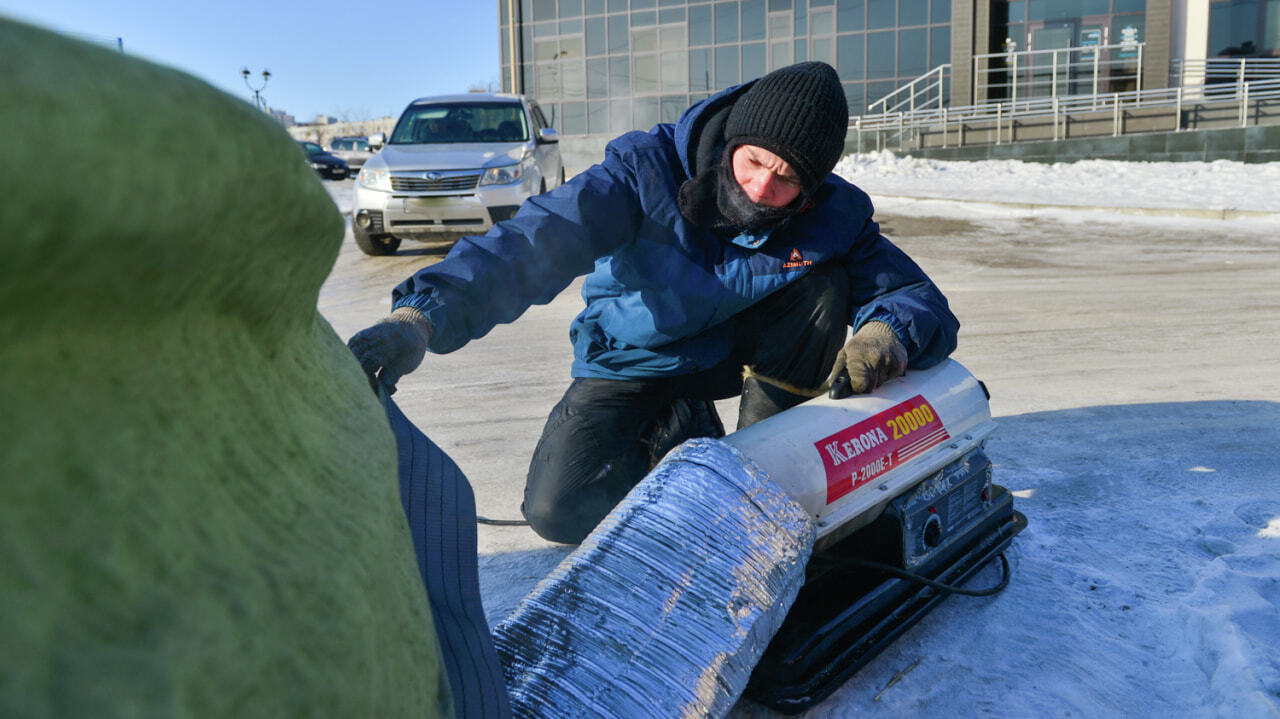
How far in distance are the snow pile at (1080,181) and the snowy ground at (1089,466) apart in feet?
11.6

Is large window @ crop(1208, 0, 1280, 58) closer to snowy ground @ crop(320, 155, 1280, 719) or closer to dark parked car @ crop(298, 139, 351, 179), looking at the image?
snowy ground @ crop(320, 155, 1280, 719)

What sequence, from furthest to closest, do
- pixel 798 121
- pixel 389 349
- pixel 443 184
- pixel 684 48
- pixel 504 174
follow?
pixel 684 48, pixel 504 174, pixel 443 184, pixel 798 121, pixel 389 349

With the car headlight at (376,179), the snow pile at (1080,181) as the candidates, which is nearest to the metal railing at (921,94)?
the snow pile at (1080,181)

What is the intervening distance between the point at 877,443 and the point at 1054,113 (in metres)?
17.1

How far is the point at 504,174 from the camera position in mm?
8234

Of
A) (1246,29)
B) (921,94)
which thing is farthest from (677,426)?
(1246,29)

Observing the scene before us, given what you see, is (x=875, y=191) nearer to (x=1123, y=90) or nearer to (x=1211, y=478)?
(x=1123, y=90)

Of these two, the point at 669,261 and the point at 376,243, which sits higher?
the point at 669,261

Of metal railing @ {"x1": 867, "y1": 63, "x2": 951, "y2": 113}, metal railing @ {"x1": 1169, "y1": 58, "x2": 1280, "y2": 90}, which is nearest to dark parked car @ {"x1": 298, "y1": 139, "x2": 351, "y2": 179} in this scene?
metal railing @ {"x1": 867, "y1": 63, "x2": 951, "y2": 113}

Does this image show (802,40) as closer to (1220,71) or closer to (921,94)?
(921,94)

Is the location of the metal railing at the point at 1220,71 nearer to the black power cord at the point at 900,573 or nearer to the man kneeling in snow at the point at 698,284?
the man kneeling in snow at the point at 698,284

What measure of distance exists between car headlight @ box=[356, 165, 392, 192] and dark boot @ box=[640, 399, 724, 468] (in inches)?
237

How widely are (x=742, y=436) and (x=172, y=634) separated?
4.77 feet

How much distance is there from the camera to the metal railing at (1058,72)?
1886 cm
